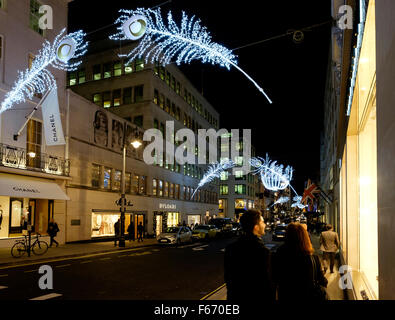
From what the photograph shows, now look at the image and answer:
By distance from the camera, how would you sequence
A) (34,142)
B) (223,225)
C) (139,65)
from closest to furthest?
1. (34,142)
2. (139,65)
3. (223,225)

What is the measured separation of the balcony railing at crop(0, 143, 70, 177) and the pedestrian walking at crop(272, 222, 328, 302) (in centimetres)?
2037

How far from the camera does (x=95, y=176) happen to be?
3162cm

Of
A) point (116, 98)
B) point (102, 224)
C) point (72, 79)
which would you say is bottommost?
point (102, 224)

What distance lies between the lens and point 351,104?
28.5 feet

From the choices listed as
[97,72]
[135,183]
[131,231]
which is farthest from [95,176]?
[97,72]

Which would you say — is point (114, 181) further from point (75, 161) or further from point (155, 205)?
point (155, 205)

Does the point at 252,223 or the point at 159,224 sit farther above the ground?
the point at 252,223

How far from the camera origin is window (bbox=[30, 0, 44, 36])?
2448cm

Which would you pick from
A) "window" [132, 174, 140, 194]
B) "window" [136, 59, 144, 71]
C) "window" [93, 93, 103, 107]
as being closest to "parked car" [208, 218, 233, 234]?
"window" [132, 174, 140, 194]

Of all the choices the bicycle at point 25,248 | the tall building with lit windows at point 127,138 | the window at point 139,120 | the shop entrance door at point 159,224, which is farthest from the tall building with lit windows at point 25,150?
the shop entrance door at point 159,224

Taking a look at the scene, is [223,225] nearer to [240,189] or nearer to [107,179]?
[107,179]

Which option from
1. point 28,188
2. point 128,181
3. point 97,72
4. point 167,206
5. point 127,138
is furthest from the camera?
point 167,206

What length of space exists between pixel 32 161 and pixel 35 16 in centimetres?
962
